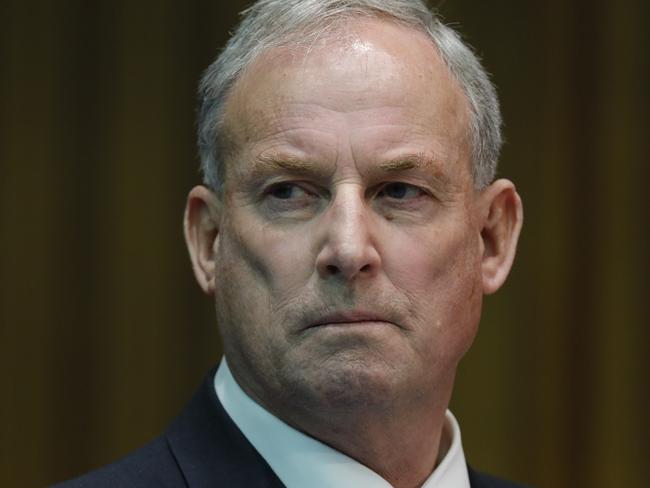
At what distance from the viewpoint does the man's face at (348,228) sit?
220 centimetres

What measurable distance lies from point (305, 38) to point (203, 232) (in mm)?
442

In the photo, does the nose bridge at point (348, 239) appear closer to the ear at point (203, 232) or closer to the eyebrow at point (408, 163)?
the eyebrow at point (408, 163)

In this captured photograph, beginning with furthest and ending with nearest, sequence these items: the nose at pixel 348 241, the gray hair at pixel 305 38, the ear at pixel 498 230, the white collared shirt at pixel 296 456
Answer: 1. the ear at pixel 498 230
2. the gray hair at pixel 305 38
3. the white collared shirt at pixel 296 456
4. the nose at pixel 348 241

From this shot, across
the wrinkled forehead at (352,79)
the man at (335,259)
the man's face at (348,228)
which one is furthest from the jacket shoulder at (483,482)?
the wrinkled forehead at (352,79)

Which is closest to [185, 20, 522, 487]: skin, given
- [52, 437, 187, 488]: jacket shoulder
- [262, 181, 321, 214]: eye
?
[262, 181, 321, 214]: eye

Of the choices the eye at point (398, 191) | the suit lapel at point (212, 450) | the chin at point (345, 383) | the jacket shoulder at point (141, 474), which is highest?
the eye at point (398, 191)

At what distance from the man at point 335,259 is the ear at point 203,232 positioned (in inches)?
2.2

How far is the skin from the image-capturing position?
7.22 ft

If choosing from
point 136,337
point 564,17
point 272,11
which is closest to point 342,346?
point 272,11

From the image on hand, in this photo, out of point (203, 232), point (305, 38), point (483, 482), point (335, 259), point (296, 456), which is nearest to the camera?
point (335, 259)

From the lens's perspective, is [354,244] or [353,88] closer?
[354,244]

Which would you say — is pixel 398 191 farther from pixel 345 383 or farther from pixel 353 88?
pixel 345 383

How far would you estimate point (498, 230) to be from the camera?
2602mm

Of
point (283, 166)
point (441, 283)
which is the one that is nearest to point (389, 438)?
point (441, 283)
